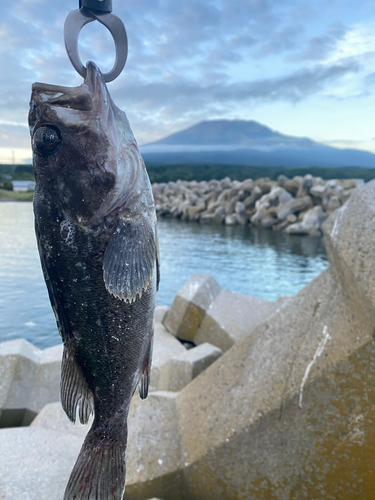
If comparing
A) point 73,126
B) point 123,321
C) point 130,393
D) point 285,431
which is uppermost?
point 73,126

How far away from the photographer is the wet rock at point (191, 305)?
6.37 metres

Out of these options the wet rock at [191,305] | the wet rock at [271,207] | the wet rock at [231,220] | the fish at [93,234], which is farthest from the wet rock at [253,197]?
the fish at [93,234]

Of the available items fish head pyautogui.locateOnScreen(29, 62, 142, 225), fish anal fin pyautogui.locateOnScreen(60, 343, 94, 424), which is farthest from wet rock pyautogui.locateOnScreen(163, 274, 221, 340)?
fish head pyautogui.locateOnScreen(29, 62, 142, 225)

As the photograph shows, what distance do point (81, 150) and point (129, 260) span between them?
0.45 metres

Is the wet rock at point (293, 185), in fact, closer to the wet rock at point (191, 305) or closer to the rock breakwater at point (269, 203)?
the rock breakwater at point (269, 203)

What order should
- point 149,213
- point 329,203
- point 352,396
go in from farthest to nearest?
point 329,203
point 352,396
point 149,213

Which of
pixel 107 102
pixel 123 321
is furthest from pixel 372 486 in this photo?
pixel 107 102

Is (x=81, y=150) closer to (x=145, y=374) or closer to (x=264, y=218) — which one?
(x=145, y=374)

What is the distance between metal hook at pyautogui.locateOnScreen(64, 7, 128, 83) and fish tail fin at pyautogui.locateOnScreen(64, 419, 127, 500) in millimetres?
1421

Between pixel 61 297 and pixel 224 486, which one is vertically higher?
pixel 61 297

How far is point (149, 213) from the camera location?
5.45ft

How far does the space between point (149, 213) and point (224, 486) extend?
2326 millimetres

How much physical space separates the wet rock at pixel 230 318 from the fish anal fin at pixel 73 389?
13.7 ft

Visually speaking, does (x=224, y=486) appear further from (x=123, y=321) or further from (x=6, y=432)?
(x=123, y=321)
